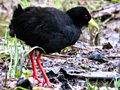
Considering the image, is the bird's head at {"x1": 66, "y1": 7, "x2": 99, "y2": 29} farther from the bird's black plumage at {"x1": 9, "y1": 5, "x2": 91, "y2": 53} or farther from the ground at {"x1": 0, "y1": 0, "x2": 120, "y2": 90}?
the ground at {"x1": 0, "y1": 0, "x2": 120, "y2": 90}

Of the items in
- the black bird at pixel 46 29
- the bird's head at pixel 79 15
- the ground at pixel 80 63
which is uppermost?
the bird's head at pixel 79 15

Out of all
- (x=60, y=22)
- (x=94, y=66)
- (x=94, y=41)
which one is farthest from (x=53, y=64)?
(x=94, y=41)

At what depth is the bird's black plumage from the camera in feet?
14.0

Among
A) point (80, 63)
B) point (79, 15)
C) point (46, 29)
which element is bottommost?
point (80, 63)

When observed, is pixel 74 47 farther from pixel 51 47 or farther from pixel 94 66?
pixel 51 47

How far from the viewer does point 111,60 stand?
18.0 ft

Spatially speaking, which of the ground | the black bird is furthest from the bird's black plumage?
the ground

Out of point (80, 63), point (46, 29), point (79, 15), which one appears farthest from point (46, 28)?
point (80, 63)

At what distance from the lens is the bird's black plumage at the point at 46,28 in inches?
167

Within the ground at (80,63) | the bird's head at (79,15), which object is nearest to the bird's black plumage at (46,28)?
the bird's head at (79,15)

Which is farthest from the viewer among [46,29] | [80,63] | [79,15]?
[80,63]

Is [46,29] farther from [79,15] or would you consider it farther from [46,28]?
[79,15]

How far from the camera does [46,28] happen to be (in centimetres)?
429

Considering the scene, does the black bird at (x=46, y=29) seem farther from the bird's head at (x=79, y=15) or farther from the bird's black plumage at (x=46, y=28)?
the bird's head at (x=79, y=15)
